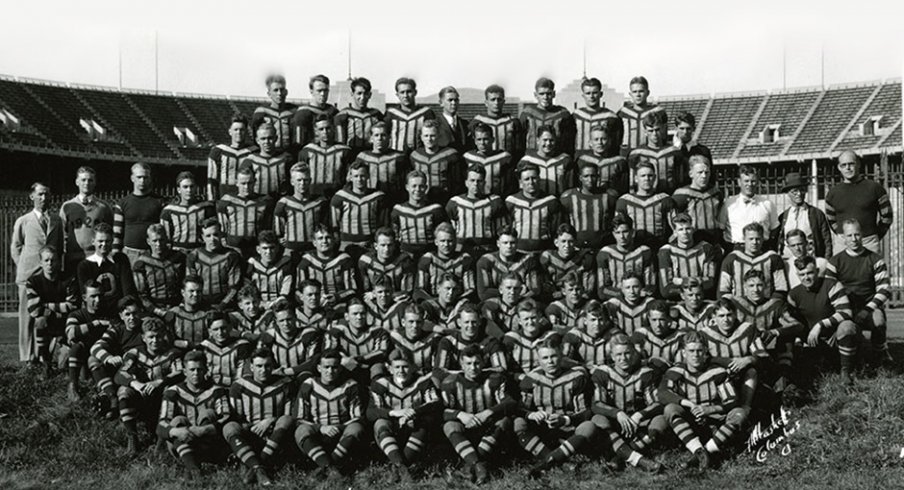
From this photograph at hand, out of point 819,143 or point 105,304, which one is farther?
point 819,143

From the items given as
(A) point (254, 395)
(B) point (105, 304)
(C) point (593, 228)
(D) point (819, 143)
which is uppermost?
(D) point (819, 143)

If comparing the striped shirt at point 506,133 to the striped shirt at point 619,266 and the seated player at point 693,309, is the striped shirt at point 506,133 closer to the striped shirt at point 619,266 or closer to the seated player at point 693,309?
the striped shirt at point 619,266

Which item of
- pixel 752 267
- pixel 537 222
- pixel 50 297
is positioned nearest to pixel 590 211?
pixel 537 222

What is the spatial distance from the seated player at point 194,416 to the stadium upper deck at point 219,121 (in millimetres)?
24453

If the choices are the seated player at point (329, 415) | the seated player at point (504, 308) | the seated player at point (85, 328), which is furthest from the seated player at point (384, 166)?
the seated player at point (85, 328)

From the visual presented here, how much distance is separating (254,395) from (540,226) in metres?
3.10

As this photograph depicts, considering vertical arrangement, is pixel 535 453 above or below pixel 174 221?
below

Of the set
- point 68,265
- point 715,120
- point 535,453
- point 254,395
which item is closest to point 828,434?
point 535,453

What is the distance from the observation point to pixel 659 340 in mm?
8641

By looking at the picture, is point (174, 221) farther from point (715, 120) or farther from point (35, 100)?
point (715, 120)

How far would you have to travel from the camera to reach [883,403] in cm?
849

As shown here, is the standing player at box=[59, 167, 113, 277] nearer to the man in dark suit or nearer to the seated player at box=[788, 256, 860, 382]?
the man in dark suit

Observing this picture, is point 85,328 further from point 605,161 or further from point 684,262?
point 684,262

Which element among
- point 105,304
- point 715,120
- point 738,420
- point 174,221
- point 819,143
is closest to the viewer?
point 738,420
